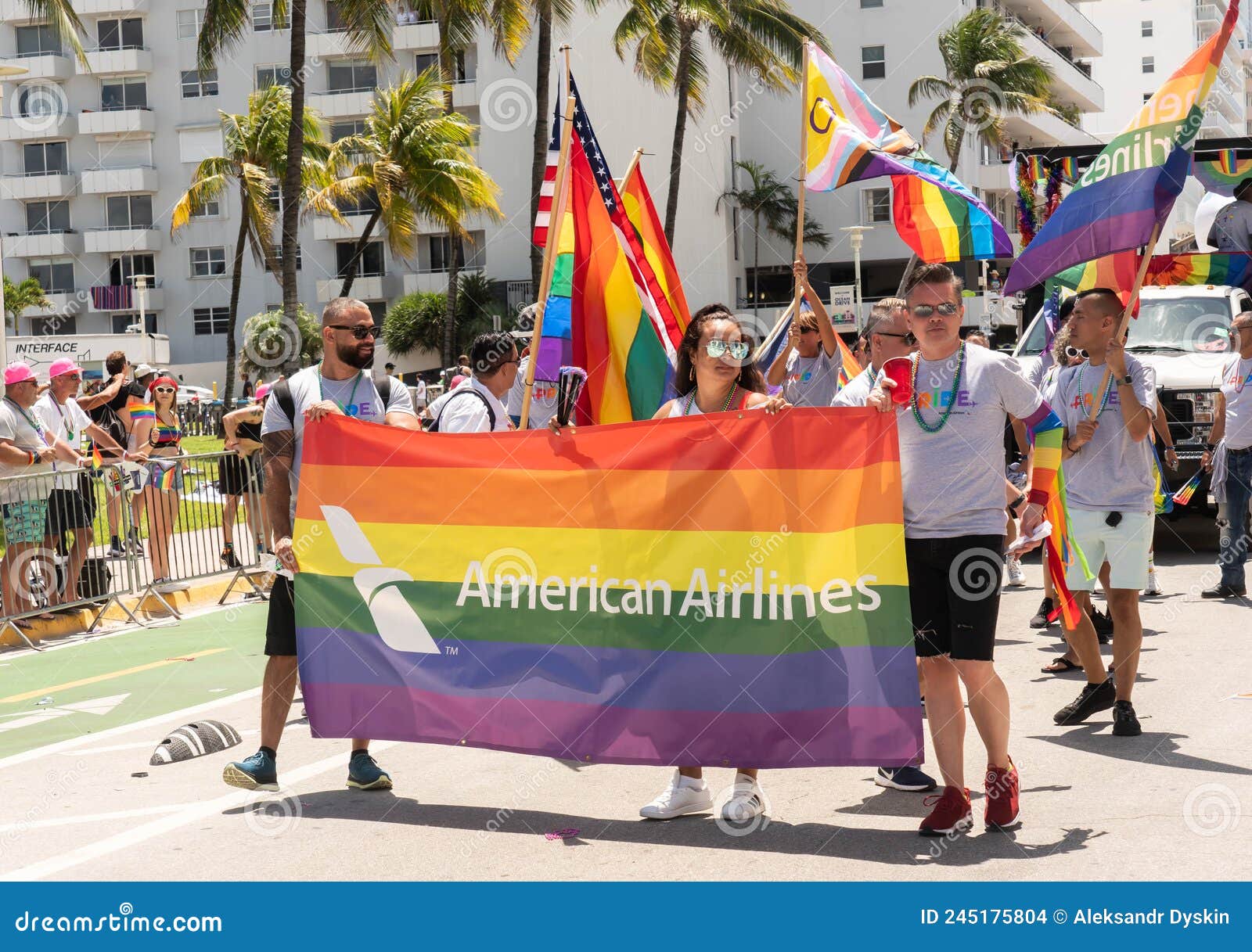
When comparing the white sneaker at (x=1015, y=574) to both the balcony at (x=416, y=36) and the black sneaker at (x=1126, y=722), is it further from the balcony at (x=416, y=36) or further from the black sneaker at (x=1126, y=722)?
the balcony at (x=416, y=36)

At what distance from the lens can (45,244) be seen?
60.4 m

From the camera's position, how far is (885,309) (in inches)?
261

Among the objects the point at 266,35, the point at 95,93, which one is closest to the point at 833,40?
the point at 266,35

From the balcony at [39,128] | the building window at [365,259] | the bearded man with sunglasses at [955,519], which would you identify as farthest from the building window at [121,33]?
the bearded man with sunglasses at [955,519]

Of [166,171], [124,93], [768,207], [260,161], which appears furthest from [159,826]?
[124,93]

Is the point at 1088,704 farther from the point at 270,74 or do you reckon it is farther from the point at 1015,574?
the point at 270,74

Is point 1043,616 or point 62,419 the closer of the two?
point 1043,616

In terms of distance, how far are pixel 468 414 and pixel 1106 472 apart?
125 inches

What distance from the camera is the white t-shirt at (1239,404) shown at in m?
11.5

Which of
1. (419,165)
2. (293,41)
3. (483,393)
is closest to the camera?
(483,393)

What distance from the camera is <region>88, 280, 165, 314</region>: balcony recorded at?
59312 mm

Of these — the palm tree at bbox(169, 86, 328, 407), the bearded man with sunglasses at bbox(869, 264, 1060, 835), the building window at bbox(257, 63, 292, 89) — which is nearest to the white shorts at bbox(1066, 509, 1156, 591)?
the bearded man with sunglasses at bbox(869, 264, 1060, 835)

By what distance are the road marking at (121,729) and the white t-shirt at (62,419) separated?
14.6 ft
